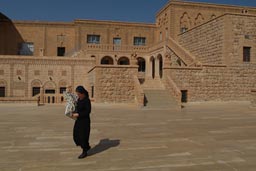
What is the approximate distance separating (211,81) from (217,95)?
1.17 metres

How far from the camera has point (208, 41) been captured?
77.1 ft

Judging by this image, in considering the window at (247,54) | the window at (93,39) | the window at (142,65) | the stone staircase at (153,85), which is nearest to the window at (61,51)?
the window at (93,39)

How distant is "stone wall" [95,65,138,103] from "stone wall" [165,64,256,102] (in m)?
2.97

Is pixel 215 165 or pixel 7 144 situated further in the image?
pixel 7 144

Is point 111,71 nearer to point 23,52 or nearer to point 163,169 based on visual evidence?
point 163,169

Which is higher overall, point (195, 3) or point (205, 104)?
point (195, 3)

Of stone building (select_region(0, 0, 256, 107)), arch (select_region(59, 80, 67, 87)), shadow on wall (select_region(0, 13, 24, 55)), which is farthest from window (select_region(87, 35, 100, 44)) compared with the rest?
arch (select_region(59, 80, 67, 87))

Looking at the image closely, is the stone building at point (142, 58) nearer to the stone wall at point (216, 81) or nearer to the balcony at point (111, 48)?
the stone wall at point (216, 81)

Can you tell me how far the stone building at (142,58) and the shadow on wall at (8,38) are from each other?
0.39 ft

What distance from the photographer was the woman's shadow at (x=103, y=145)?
228 inches

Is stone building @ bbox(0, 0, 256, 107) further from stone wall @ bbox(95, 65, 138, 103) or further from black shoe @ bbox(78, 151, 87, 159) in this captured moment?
black shoe @ bbox(78, 151, 87, 159)

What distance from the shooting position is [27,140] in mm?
6773

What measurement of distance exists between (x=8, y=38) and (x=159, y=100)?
26380 millimetres

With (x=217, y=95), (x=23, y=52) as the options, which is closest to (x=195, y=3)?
(x=217, y=95)
